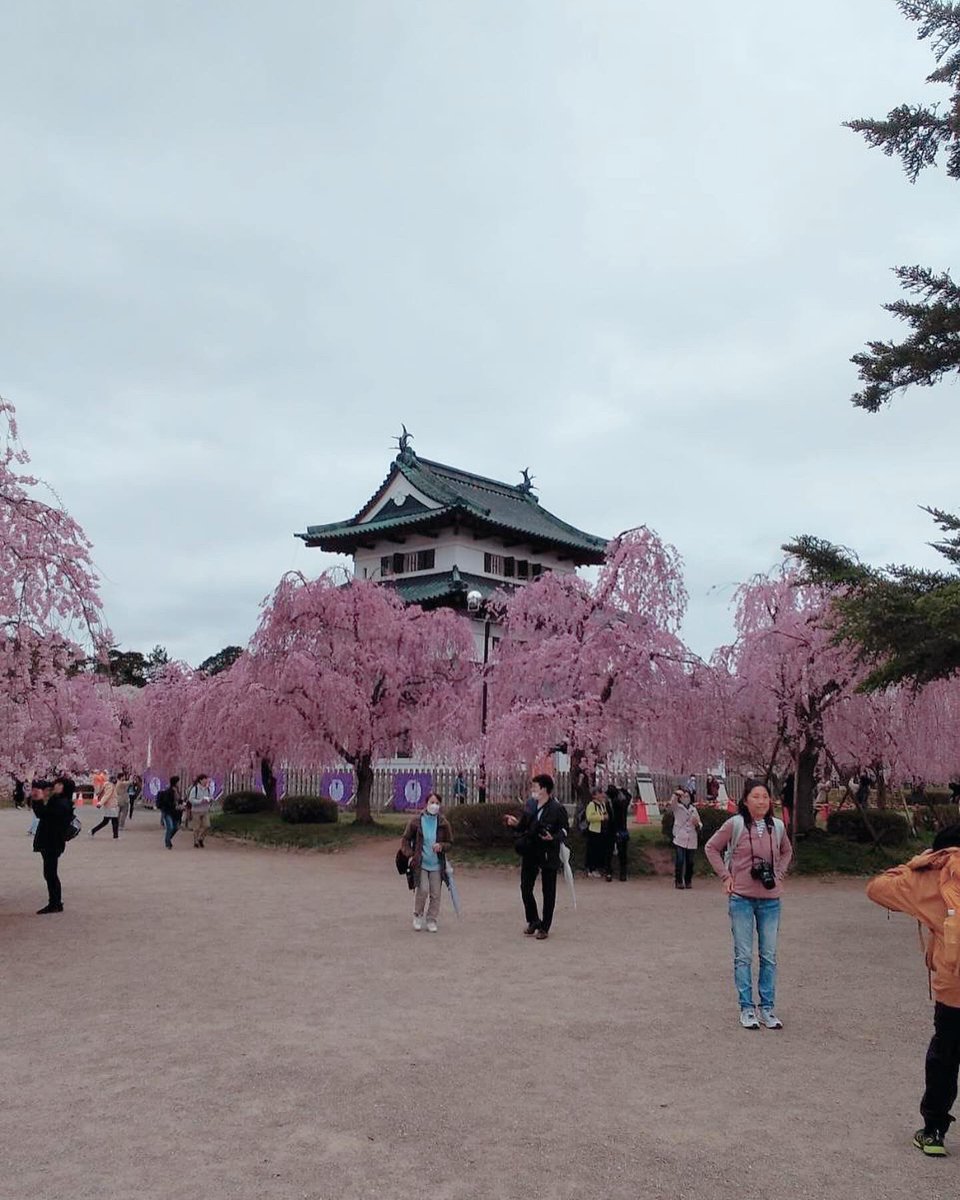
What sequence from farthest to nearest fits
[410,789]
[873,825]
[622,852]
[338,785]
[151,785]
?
[151,785], [338,785], [410,789], [873,825], [622,852]

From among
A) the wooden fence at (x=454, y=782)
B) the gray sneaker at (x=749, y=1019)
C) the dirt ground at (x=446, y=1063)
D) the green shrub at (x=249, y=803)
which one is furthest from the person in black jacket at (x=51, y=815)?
the green shrub at (x=249, y=803)

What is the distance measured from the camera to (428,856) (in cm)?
1152

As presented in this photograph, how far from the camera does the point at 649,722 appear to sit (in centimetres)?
2034

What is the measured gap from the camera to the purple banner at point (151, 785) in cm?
3859

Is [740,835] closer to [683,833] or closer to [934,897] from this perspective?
[934,897]

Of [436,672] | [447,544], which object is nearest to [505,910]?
[436,672]

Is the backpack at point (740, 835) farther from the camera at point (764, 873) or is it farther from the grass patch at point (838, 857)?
the grass patch at point (838, 857)

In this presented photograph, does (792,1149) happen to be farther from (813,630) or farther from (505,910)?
(813,630)

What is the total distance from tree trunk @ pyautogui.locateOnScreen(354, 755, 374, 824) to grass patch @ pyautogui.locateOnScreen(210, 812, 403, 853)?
0.28 m

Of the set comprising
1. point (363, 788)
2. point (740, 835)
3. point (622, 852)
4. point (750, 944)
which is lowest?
point (622, 852)

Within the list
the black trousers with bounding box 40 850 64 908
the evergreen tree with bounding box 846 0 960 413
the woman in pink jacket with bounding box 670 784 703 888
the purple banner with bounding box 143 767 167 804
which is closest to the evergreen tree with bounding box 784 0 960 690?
the evergreen tree with bounding box 846 0 960 413

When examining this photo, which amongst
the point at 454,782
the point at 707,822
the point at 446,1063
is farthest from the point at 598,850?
the point at 446,1063

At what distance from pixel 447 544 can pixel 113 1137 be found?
114 ft

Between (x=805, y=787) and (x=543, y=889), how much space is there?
11909 millimetres
